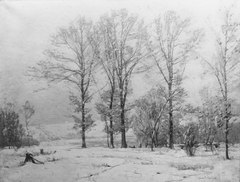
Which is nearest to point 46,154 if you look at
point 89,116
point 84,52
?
→ point 89,116

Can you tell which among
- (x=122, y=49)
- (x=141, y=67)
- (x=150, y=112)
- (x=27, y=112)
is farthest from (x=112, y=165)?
(x=122, y=49)

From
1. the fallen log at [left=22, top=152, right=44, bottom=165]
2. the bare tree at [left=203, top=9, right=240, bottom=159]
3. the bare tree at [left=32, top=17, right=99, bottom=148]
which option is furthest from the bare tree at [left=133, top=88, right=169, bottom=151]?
the fallen log at [left=22, top=152, right=44, bottom=165]

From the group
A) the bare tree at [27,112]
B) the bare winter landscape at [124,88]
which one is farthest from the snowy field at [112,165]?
the bare tree at [27,112]

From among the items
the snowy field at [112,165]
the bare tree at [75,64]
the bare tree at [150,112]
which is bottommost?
the snowy field at [112,165]

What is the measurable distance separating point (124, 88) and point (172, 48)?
100cm

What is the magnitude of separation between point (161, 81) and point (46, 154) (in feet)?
6.62

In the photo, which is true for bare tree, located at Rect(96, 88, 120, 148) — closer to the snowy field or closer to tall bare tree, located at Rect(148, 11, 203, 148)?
the snowy field

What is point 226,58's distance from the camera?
4039mm

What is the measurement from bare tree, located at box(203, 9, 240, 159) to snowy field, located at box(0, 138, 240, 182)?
510mm

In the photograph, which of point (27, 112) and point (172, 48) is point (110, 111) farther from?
point (172, 48)

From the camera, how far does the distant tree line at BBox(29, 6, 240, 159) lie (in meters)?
3.80

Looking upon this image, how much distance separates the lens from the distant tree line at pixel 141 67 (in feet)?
12.5

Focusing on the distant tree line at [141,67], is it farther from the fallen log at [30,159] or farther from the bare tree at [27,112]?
the fallen log at [30,159]

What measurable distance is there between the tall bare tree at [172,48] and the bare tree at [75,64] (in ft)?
3.32
